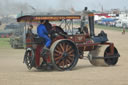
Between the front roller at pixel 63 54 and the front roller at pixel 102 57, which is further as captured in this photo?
the front roller at pixel 102 57

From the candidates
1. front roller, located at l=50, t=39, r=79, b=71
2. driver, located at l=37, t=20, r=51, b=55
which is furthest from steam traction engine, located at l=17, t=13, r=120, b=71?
driver, located at l=37, t=20, r=51, b=55

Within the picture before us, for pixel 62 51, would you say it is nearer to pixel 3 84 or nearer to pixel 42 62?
pixel 42 62

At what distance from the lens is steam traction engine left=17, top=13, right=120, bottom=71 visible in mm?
14391

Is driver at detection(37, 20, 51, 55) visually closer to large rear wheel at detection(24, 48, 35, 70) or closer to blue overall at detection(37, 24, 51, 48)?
blue overall at detection(37, 24, 51, 48)

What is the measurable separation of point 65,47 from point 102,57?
203cm

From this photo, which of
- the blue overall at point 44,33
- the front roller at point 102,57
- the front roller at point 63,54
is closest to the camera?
the front roller at point 63,54

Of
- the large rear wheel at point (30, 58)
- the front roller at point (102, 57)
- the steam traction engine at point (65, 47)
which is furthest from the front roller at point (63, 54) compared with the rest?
the front roller at point (102, 57)

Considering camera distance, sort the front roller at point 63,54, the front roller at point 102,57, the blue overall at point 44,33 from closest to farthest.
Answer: the front roller at point 63,54
the blue overall at point 44,33
the front roller at point 102,57

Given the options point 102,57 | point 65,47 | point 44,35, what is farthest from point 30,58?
point 102,57

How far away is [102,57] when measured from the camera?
15945mm

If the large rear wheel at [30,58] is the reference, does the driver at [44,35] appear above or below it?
above

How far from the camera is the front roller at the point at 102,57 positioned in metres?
16.0

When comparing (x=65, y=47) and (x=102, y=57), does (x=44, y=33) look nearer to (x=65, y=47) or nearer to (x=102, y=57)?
(x=65, y=47)

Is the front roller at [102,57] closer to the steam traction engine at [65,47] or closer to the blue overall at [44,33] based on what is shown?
the steam traction engine at [65,47]
